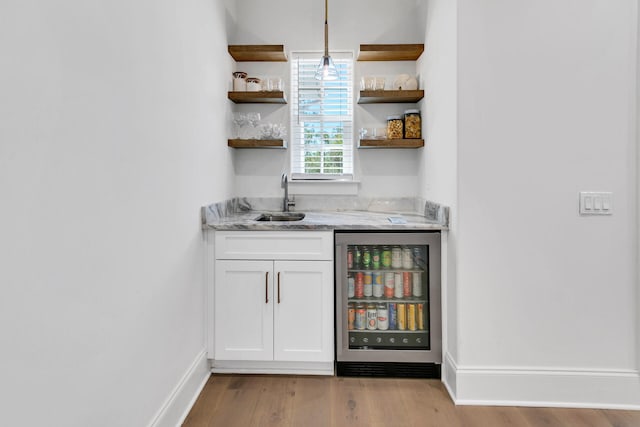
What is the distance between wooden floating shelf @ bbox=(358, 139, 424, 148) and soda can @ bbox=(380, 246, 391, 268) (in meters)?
0.85

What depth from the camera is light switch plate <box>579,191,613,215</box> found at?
2041mm

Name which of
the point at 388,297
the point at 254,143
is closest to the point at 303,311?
the point at 388,297

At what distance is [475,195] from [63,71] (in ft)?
6.13

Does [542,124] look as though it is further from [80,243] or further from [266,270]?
[80,243]

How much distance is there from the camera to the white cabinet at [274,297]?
2336 mm

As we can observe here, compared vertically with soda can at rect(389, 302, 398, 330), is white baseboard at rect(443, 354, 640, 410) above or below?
below

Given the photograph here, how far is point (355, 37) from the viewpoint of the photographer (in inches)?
123

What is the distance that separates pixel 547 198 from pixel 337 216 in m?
1.31

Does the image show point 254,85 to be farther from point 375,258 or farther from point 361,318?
point 361,318

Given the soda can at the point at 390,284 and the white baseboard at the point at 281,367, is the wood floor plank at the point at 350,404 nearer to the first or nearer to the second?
the white baseboard at the point at 281,367

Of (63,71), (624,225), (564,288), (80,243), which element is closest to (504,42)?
(624,225)

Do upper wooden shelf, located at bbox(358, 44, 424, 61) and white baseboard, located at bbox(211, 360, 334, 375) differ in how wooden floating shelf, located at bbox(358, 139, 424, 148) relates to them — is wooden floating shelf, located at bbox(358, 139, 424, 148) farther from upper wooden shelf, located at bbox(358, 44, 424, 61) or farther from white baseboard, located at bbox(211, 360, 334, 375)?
white baseboard, located at bbox(211, 360, 334, 375)

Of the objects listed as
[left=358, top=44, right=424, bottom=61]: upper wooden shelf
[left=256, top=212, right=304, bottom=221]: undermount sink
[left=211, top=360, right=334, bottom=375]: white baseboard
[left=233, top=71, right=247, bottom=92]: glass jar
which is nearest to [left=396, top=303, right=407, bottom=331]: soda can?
[left=211, top=360, right=334, bottom=375]: white baseboard

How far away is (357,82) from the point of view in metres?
3.14
